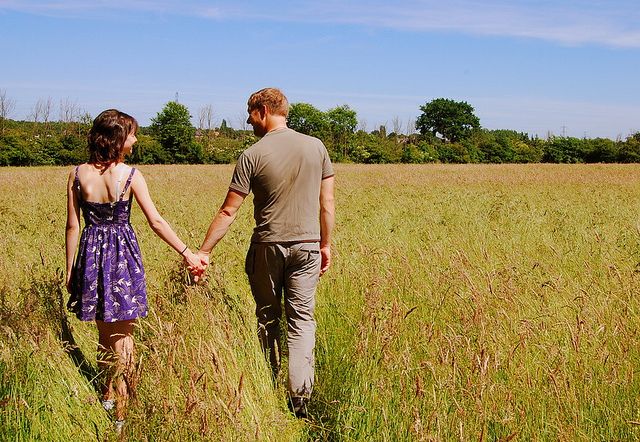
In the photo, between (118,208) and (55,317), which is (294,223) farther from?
(55,317)

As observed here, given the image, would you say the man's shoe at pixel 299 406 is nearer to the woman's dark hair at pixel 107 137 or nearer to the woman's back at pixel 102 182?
the woman's back at pixel 102 182

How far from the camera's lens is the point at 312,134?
7169 cm

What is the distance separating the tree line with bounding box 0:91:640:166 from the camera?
49.7 meters

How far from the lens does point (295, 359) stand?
12.6ft

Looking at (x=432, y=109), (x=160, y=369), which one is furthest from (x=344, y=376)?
(x=432, y=109)

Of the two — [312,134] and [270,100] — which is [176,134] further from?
[270,100]

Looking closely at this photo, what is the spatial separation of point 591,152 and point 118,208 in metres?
71.4

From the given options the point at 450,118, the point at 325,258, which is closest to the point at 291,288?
the point at 325,258

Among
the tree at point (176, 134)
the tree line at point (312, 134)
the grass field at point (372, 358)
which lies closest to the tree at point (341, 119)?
the tree line at point (312, 134)

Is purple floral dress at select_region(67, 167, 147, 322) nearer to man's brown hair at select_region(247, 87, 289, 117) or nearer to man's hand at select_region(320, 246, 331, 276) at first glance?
man's brown hair at select_region(247, 87, 289, 117)

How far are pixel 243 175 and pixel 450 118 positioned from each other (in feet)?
357

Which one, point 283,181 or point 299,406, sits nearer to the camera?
point 299,406

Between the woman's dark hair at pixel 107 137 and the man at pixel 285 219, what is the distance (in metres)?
0.76

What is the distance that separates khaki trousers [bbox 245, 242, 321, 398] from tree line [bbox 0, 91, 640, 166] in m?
49.5
